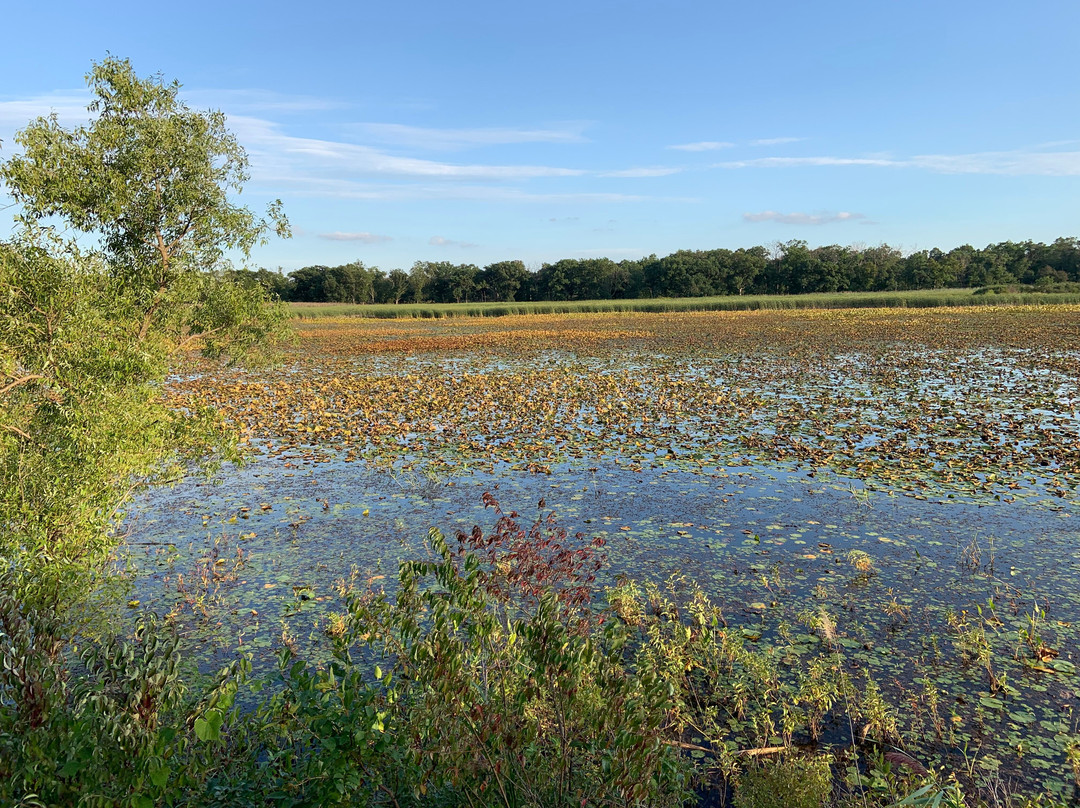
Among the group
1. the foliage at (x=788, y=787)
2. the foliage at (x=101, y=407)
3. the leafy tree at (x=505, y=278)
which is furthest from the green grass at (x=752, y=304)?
the foliage at (x=788, y=787)

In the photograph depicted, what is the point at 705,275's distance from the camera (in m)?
124

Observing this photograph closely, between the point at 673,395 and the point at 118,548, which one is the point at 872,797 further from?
the point at 673,395

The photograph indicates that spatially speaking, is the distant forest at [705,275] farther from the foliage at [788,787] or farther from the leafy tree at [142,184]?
the foliage at [788,787]

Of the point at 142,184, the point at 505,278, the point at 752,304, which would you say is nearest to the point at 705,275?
the point at 505,278

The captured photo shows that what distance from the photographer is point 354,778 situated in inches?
125

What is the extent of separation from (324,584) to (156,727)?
4.89 metres

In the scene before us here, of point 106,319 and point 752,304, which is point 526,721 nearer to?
point 106,319

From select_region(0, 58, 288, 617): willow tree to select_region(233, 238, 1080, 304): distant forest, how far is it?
88.0m

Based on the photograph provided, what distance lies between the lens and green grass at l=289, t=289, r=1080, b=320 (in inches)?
2514

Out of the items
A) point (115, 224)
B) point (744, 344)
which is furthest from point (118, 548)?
point (744, 344)

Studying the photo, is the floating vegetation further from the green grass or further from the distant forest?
the distant forest

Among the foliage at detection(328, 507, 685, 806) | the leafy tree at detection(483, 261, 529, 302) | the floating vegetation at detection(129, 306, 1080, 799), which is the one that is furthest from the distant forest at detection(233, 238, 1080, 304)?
the foliage at detection(328, 507, 685, 806)

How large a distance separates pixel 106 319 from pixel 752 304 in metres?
70.7

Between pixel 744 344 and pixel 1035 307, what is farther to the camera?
pixel 1035 307
